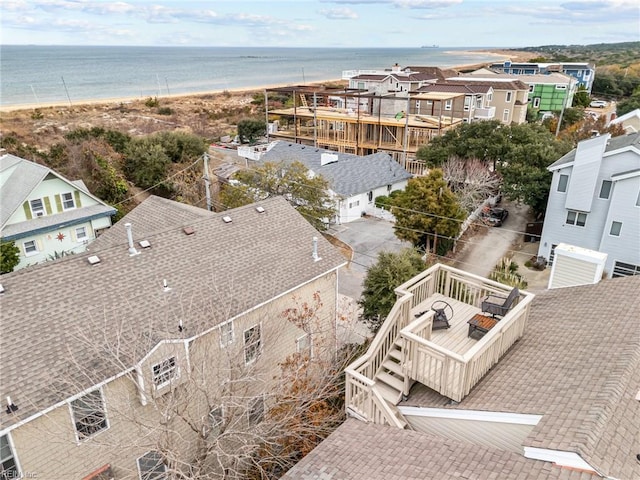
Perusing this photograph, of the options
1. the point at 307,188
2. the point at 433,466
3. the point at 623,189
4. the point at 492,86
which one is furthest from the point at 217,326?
the point at 492,86

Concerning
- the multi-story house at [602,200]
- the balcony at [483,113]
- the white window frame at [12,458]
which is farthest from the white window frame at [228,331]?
the balcony at [483,113]

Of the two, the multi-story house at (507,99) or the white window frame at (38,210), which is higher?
the multi-story house at (507,99)

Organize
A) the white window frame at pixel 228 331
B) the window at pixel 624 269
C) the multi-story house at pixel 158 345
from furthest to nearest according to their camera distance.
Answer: the window at pixel 624 269, the white window frame at pixel 228 331, the multi-story house at pixel 158 345

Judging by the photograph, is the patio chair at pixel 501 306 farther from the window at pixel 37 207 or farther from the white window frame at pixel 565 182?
the window at pixel 37 207

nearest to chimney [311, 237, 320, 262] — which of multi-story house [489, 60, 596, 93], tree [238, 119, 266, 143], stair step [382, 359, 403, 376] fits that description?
stair step [382, 359, 403, 376]

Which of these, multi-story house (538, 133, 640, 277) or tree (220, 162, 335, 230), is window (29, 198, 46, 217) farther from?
multi-story house (538, 133, 640, 277)

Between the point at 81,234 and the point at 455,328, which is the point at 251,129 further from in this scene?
the point at 455,328

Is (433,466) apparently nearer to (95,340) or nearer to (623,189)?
(95,340)
